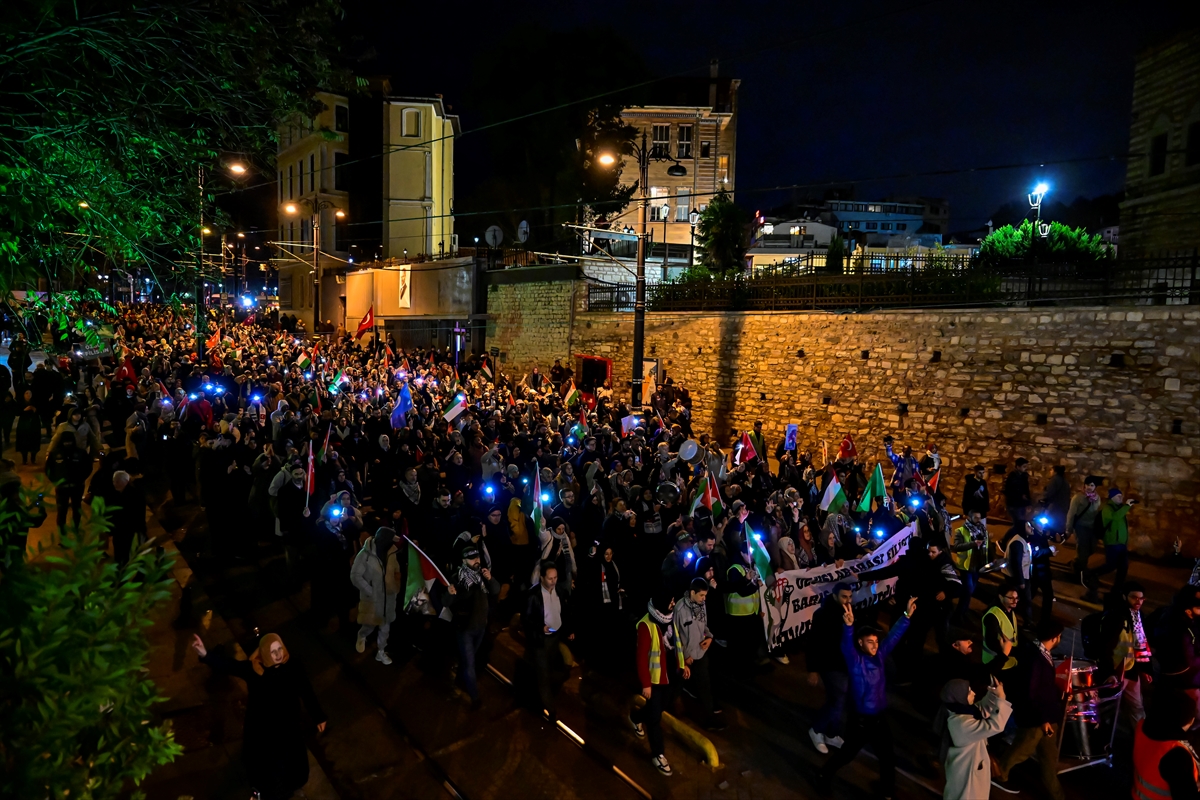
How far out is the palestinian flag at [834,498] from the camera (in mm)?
9508

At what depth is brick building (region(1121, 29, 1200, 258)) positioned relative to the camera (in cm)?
1909

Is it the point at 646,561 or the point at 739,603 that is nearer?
the point at 739,603

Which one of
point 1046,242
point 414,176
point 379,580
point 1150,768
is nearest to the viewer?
point 1150,768

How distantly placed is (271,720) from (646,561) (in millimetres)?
4274

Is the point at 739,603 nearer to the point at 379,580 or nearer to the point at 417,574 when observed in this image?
the point at 417,574

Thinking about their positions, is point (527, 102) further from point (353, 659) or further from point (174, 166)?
point (353, 659)

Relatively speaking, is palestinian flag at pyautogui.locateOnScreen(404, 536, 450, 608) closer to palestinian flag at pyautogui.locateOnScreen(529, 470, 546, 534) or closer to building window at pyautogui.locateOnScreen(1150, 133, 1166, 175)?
palestinian flag at pyautogui.locateOnScreen(529, 470, 546, 534)

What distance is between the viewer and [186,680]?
21.4 feet

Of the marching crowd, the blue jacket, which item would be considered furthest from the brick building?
the blue jacket

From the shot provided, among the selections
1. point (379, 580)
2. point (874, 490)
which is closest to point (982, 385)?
point (874, 490)

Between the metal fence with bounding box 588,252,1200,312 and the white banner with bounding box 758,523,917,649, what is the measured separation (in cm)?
773

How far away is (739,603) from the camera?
22.1 feet

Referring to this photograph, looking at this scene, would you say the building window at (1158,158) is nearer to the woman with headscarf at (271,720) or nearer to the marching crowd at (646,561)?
the marching crowd at (646,561)

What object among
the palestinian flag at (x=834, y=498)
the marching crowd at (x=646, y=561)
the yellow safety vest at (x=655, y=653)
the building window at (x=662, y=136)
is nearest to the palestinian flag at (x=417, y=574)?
the marching crowd at (x=646, y=561)
